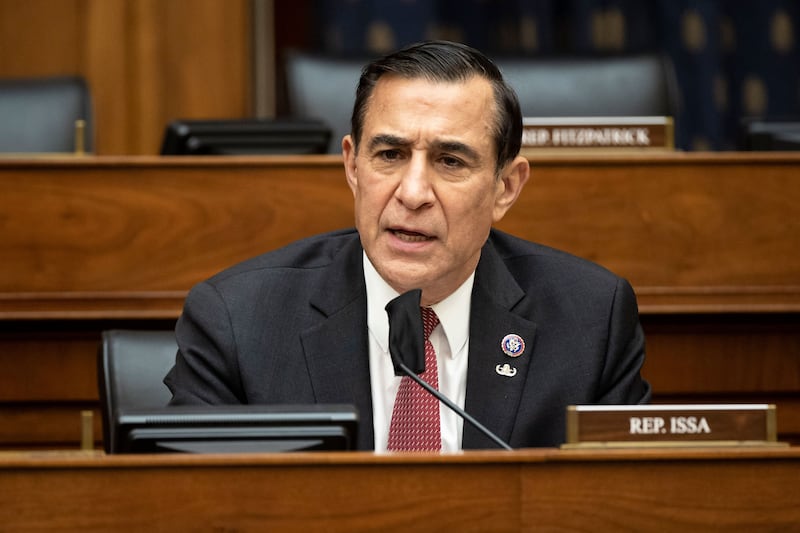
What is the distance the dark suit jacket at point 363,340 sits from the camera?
6.21ft

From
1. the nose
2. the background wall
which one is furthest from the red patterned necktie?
the background wall

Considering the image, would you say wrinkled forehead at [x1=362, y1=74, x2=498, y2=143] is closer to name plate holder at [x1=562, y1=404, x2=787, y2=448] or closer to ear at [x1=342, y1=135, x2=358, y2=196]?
ear at [x1=342, y1=135, x2=358, y2=196]

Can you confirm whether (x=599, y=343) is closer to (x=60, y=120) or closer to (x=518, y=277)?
(x=518, y=277)

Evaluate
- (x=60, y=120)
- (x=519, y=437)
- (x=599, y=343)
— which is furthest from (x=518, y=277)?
(x=60, y=120)

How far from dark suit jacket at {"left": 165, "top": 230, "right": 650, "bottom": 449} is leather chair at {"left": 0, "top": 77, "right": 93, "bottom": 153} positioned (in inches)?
50.2

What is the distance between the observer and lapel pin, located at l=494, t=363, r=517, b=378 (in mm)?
1935

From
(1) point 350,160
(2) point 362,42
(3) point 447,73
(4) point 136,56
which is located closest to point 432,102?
(3) point 447,73

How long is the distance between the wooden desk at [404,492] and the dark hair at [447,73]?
892mm

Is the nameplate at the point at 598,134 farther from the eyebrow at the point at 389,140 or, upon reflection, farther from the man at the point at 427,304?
the eyebrow at the point at 389,140

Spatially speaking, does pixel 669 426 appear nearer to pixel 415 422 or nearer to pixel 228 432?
pixel 228 432

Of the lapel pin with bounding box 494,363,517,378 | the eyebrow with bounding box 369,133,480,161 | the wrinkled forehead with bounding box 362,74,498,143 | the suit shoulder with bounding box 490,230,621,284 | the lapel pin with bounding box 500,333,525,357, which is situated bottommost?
the lapel pin with bounding box 494,363,517,378

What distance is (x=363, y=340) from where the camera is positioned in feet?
6.39

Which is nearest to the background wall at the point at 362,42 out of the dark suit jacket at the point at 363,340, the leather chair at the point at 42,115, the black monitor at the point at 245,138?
the leather chair at the point at 42,115

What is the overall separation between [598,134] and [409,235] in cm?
79
